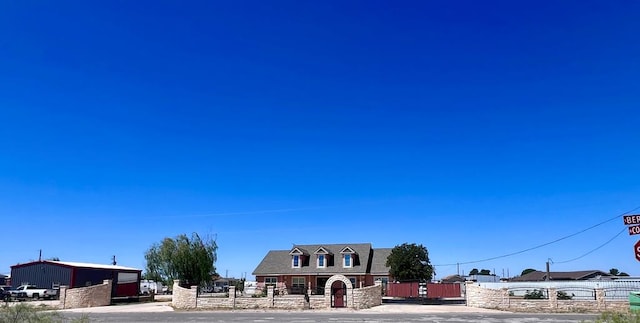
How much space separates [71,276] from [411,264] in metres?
33.4

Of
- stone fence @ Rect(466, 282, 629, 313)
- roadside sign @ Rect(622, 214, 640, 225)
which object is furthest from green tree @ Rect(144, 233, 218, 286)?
roadside sign @ Rect(622, 214, 640, 225)

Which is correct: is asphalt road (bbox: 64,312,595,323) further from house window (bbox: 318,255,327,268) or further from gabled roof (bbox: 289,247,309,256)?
gabled roof (bbox: 289,247,309,256)

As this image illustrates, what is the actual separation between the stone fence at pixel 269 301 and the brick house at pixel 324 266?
17082 mm

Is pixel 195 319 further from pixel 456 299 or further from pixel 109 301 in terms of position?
pixel 456 299

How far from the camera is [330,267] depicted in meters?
54.1

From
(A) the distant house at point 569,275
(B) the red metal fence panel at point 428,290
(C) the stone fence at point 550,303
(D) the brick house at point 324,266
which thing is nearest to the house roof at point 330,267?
(D) the brick house at point 324,266

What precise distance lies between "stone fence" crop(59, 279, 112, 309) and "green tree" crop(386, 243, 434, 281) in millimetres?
27499

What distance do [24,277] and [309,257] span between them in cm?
3001

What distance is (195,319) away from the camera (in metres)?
27.5

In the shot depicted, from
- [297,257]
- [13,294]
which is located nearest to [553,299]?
[297,257]

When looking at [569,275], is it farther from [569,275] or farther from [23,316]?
[23,316]

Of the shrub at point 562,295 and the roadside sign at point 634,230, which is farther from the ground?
the roadside sign at point 634,230

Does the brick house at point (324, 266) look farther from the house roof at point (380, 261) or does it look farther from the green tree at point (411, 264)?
the green tree at point (411, 264)

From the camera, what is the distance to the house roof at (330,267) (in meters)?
53.4
